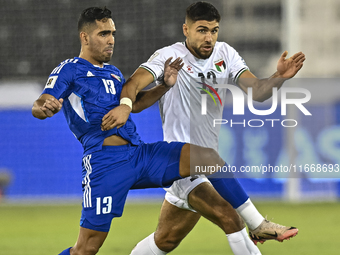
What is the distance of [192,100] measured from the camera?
486cm

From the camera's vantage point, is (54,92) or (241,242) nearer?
(54,92)

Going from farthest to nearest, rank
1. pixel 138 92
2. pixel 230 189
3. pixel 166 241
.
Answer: pixel 166 241
pixel 138 92
pixel 230 189

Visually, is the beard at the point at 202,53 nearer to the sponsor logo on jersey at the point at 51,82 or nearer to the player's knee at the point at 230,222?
the sponsor logo on jersey at the point at 51,82

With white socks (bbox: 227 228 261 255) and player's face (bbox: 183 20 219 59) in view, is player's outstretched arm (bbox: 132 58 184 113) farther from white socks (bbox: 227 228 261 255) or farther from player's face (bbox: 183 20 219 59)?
white socks (bbox: 227 228 261 255)

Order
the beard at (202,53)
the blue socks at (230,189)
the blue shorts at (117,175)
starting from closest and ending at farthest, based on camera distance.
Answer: the blue shorts at (117,175) < the blue socks at (230,189) < the beard at (202,53)

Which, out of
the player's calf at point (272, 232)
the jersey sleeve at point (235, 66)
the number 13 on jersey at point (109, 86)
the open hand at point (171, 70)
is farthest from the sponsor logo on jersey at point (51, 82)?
the player's calf at point (272, 232)

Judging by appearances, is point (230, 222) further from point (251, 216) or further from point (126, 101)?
point (126, 101)

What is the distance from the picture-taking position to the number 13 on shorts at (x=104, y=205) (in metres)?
4.28

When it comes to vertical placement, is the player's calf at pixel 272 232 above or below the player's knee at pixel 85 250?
above

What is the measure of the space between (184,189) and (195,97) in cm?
85

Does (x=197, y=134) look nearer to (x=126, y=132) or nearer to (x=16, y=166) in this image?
(x=126, y=132)

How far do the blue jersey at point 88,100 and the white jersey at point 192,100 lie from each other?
0.53 meters

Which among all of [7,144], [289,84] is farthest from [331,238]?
[7,144]

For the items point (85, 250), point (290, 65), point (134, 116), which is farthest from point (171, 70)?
point (134, 116)
